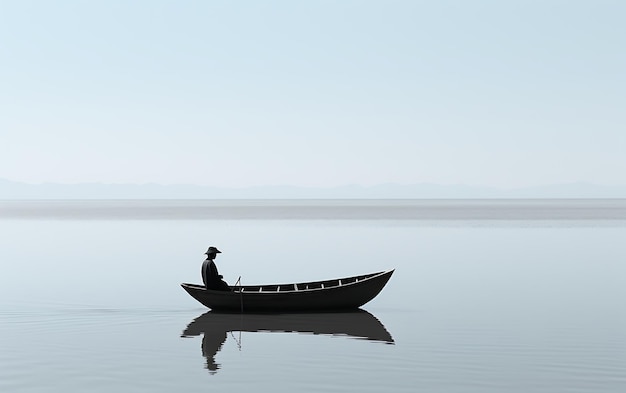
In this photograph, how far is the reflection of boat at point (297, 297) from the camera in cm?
2739

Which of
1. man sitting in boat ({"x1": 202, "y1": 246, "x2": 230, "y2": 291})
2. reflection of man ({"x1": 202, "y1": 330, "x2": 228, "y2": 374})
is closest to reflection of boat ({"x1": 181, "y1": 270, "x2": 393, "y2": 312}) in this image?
man sitting in boat ({"x1": 202, "y1": 246, "x2": 230, "y2": 291})

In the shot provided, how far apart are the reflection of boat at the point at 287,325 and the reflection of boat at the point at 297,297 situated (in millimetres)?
297

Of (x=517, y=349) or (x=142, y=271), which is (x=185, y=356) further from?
(x=142, y=271)

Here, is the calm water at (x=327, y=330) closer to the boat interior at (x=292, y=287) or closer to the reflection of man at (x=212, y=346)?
the reflection of man at (x=212, y=346)

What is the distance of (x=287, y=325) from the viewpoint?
2547 cm

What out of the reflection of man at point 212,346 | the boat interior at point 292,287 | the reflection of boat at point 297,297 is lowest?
the reflection of man at point 212,346

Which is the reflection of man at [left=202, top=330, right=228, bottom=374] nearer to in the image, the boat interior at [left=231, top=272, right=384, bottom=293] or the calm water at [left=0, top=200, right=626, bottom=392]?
the calm water at [left=0, top=200, right=626, bottom=392]

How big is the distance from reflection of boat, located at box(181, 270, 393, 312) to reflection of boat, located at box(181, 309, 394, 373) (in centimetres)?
30

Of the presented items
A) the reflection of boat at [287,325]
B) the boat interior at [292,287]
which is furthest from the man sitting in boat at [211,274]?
the boat interior at [292,287]

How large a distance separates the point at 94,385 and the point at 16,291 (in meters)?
19.3

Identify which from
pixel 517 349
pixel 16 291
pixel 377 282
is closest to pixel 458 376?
pixel 517 349

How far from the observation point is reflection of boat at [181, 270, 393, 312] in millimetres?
27391

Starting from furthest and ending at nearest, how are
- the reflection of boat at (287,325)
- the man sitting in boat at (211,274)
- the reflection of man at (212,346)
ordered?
the man sitting in boat at (211,274), the reflection of boat at (287,325), the reflection of man at (212,346)

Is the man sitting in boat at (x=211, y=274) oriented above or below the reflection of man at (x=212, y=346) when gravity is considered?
above
